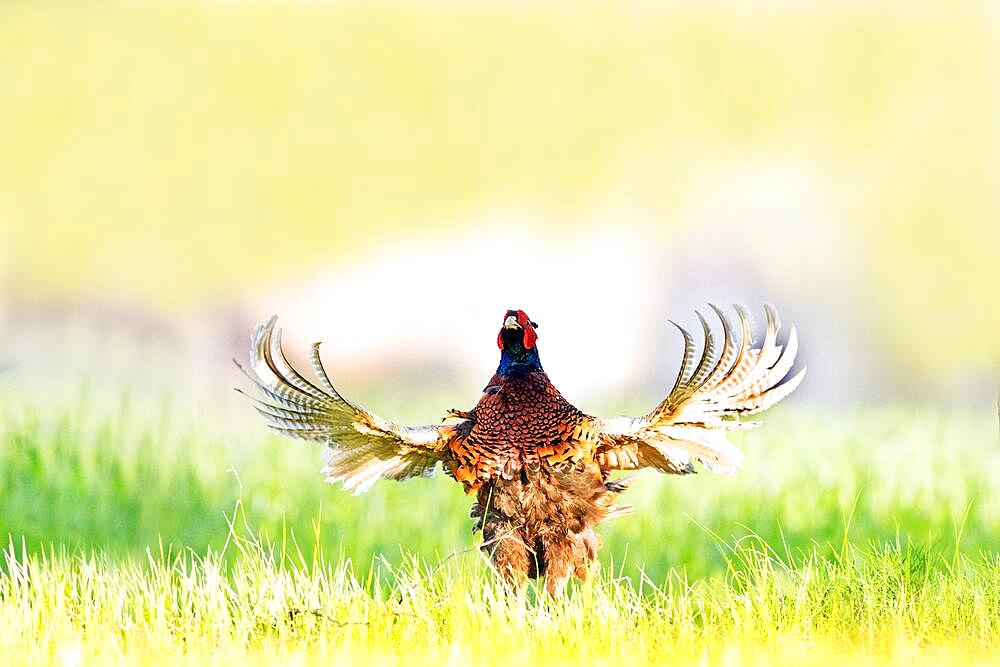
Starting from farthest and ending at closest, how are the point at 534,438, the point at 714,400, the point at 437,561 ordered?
the point at 437,561, the point at 534,438, the point at 714,400

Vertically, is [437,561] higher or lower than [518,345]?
lower

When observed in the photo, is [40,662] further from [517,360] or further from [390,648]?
[517,360]

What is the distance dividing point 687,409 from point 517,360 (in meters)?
0.73

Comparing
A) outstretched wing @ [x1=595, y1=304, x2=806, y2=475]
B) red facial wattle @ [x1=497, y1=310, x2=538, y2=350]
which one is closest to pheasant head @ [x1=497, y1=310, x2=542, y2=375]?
red facial wattle @ [x1=497, y1=310, x2=538, y2=350]

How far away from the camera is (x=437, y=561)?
5.69 metres

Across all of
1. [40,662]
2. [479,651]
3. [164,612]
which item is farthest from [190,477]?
[479,651]

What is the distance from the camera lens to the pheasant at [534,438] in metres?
4.60

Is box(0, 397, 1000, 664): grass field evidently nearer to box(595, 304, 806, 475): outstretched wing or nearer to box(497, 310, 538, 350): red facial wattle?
box(595, 304, 806, 475): outstretched wing

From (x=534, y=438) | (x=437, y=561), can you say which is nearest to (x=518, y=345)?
(x=534, y=438)

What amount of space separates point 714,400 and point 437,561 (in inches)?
70.3

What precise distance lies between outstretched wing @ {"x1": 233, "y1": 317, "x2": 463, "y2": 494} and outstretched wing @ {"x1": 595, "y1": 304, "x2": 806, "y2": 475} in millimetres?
761

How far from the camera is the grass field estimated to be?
441 centimetres

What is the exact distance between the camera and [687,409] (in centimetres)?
459

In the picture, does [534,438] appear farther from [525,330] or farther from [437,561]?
[437,561]
